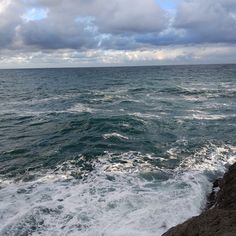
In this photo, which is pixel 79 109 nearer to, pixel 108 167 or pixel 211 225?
pixel 108 167

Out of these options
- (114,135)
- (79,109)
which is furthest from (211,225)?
(79,109)

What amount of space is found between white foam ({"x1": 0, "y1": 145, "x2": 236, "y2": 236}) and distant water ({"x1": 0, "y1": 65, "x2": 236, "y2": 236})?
0.03 meters

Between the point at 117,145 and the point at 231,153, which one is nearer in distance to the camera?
the point at 231,153

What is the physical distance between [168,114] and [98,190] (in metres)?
18.6

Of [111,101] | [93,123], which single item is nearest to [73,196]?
[93,123]

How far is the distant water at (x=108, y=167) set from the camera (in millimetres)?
11844

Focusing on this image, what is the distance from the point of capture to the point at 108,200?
13.4 meters

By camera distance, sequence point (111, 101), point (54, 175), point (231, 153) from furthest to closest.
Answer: point (111, 101) < point (231, 153) < point (54, 175)

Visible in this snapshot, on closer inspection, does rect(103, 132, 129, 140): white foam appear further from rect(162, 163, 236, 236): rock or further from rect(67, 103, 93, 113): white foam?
rect(162, 163, 236, 236): rock

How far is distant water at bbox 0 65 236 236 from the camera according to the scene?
11844 millimetres

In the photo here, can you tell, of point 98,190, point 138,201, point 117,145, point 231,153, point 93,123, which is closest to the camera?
point 138,201

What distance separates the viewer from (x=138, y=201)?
519 inches

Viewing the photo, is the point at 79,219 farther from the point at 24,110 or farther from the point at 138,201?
the point at 24,110

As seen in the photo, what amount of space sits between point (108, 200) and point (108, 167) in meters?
4.22
